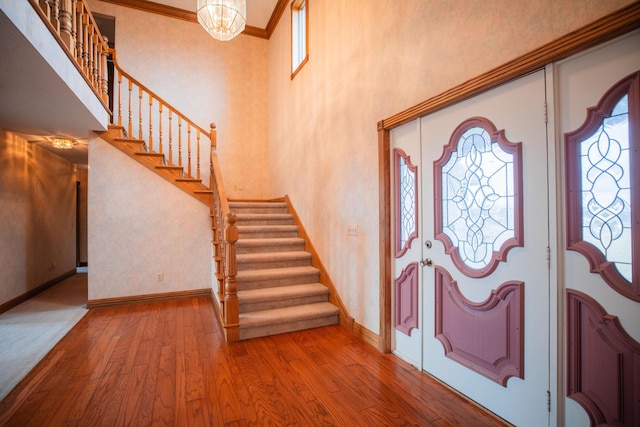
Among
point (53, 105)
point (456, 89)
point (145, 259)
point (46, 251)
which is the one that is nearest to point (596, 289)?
point (456, 89)

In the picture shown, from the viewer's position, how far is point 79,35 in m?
3.24

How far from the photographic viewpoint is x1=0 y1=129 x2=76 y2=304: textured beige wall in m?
4.16

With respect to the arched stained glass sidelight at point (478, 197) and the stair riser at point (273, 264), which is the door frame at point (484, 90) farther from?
the stair riser at point (273, 264)

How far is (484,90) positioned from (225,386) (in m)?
2.68

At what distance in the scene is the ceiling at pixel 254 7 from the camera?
5.28m

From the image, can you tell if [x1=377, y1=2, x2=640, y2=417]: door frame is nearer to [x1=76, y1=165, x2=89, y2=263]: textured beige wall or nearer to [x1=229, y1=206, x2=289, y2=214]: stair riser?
[x1=229, y1=206, x2=289, y2=214]: stair riser

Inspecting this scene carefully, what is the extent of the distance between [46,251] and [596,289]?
7.29 meters

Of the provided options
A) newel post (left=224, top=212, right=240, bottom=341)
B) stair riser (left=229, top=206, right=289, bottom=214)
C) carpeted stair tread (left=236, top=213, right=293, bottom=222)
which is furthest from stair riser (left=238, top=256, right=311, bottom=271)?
stair riser (left=229, top=206, right=289, bottom=214)

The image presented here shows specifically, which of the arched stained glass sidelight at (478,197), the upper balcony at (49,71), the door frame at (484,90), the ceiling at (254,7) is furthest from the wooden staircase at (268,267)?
the ceiling at (254,7)

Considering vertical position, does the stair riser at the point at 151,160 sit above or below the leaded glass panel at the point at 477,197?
above

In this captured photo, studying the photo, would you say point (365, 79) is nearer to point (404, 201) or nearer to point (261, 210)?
point (404, 201)

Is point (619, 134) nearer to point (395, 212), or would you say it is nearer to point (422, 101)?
point (422, 101)

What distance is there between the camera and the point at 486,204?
1.91 meters

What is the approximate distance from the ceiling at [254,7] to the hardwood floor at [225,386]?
211 inches
